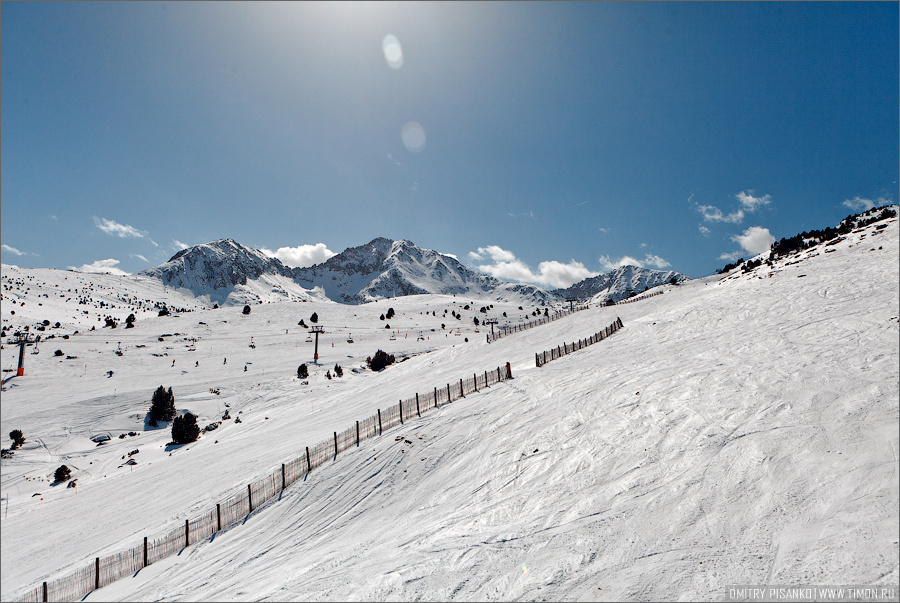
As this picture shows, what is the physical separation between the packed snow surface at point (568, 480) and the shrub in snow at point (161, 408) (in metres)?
1.73

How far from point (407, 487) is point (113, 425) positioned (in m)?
36.3

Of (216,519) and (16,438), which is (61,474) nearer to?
(16,438)

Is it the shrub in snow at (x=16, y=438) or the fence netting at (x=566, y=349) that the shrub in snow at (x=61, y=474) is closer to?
the shrub in snow at (x=16, y=438)

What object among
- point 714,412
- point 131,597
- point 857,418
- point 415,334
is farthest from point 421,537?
point 415,334

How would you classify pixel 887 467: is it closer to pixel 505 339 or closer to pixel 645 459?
pixel 645 459

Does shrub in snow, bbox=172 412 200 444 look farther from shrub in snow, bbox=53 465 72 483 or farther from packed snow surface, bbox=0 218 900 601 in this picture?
shrub in snow, bbox=53 465 72 483

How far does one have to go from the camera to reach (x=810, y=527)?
27.8 ft

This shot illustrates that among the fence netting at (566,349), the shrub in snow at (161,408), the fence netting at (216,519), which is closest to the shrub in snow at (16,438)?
the shrub in snow at (161,408)

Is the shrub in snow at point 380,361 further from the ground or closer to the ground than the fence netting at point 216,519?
further from the ground

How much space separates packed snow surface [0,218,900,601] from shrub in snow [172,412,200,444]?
1277mm

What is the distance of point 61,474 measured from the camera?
26.8 meters

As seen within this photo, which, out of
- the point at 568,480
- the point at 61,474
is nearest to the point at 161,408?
the point at 61,474

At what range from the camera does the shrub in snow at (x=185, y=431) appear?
104ft

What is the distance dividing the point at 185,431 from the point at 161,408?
7853 millimetres
